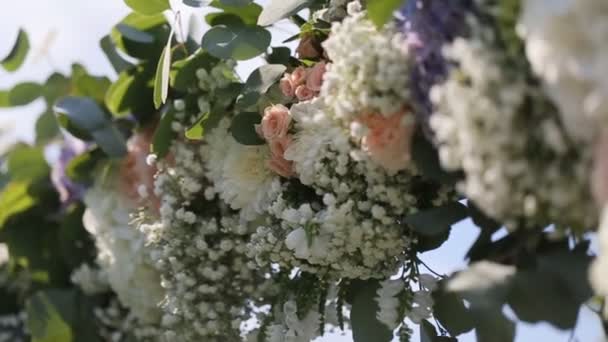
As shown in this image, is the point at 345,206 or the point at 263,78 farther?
the point at 263,78

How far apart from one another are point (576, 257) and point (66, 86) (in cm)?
100

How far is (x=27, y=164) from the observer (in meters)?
1.49

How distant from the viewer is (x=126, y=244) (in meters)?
1.25

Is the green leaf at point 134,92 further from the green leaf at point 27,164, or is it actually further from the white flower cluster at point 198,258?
the green leaf at point 27,164

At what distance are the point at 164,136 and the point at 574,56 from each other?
638mm

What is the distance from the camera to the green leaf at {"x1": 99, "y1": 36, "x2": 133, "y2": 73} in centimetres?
128

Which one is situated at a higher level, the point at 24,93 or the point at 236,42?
the point at 236,42

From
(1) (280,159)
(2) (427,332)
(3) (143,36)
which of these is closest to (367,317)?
(2) (427,332)

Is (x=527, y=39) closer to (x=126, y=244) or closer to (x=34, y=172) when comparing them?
(x=126, y=244)

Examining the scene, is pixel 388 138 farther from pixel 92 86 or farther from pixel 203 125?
pixel 92 86

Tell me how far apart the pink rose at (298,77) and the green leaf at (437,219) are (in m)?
0.18

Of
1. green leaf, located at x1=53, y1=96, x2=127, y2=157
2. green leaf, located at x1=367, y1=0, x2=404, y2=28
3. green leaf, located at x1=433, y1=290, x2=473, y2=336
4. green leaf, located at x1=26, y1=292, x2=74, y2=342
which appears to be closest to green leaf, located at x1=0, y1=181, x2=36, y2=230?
green leaf, located at x1=26, y1=292, x2=74, y2=342

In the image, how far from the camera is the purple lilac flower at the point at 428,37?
60cm

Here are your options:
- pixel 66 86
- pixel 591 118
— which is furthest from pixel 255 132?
pixel 66 86
